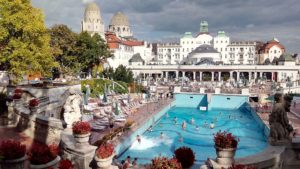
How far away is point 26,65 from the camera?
22.3 m

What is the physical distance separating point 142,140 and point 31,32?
516 inches

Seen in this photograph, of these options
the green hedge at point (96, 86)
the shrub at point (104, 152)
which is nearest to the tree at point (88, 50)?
the green hedge at point (96, 86)

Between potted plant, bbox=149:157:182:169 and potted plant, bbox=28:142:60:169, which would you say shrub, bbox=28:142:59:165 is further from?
potted plant, bbox=149:157:182:169

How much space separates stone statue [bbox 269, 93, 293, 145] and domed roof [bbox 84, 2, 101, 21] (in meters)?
83.9

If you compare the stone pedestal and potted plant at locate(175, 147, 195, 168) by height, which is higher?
potted plant at locate(175, 147, 195, 168)

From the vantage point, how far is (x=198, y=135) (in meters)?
30.7

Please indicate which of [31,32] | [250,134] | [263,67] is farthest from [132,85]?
[263,67]

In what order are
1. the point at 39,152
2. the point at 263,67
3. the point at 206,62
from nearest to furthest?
the point at 39,152
the point at 263,67
the point at 206,62

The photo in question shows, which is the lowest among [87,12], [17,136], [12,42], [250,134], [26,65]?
[250,134]

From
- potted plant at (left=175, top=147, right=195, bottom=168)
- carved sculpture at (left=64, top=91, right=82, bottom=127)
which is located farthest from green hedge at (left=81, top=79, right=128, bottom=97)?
potted plant at (left=175, top=147, right=195, bottom=168)

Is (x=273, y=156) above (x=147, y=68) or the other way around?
the other way around

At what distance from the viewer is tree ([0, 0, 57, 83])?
22.0 metres

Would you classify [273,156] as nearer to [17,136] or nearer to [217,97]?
[17,136]

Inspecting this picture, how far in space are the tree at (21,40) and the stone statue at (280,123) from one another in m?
18.5
